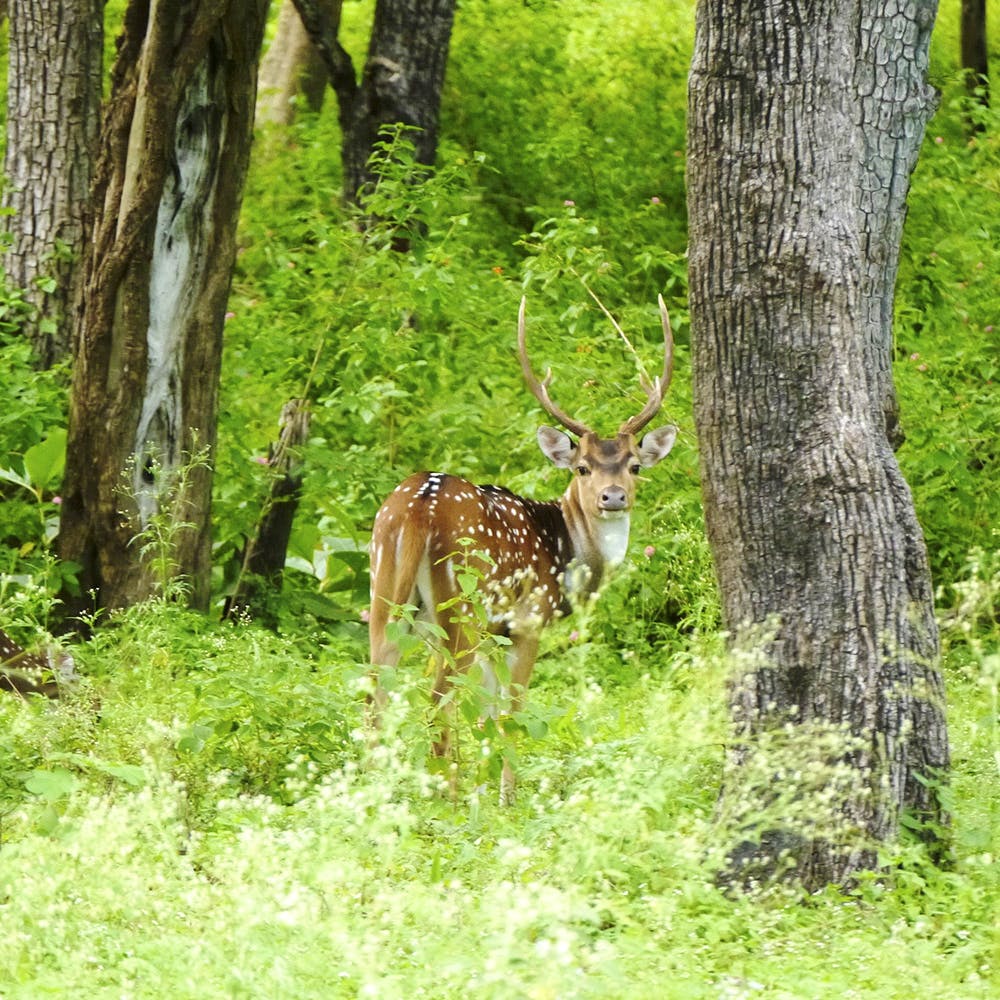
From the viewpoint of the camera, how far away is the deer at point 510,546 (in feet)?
22.8

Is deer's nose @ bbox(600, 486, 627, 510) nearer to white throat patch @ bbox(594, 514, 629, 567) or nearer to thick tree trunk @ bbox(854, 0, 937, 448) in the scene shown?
white throat patch @ bbox(594, 514, 629, 567)

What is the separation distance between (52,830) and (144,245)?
3.86m

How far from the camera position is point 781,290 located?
5.44 m

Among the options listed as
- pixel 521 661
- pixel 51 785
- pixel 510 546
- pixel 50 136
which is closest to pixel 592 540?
pixel 510 546

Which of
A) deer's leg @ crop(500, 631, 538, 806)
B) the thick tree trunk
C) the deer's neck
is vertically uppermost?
the thick tree trunk

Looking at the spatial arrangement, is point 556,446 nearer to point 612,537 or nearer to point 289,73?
point 612,537

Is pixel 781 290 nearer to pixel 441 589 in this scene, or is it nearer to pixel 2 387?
pixel 441 589

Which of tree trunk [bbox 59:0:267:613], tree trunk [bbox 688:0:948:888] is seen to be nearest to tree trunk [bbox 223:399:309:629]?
tree trunk [bbox 59:0:267:613]

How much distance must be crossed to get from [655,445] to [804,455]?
Answer: 2.82m

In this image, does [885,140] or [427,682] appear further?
[427,682]

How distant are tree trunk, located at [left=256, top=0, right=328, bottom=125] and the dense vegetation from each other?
964 mm

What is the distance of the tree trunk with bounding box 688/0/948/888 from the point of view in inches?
212

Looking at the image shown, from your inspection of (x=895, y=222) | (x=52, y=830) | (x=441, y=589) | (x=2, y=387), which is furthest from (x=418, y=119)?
(x=52, y=830)

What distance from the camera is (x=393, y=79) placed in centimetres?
1321
